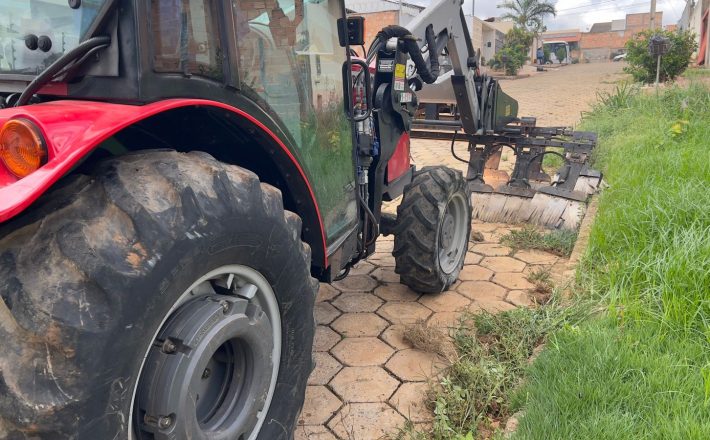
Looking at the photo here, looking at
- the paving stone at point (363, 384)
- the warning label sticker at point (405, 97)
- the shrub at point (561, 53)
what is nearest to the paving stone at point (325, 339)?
the paving stone at point (363, 384)

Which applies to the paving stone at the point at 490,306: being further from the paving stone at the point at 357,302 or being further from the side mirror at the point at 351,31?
the side mirror at the point at 351,31

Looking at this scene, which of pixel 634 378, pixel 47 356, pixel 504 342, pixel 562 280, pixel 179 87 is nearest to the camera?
pixel 47 356

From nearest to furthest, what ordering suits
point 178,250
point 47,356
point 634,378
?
1. point 47,356
2. point 178,250
3. point 634,378

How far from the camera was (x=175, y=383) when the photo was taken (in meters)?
1.48

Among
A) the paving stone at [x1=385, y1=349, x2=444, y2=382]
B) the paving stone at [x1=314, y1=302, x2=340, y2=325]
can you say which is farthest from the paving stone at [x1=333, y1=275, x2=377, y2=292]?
the paving stone at [x1=385, y1=349, x2=444, y2=382]

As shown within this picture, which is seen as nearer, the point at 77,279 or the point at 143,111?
the point at 77,279

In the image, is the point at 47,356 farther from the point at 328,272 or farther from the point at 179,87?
the point at 328,272

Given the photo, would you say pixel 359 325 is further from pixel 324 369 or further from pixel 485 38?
pixel 485 38

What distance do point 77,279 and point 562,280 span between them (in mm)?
3061

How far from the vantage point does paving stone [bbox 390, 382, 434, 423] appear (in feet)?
8.24

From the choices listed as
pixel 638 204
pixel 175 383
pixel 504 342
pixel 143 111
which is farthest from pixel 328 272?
pixel 638 204

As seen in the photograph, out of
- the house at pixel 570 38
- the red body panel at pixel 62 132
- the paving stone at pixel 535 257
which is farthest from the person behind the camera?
the house at pixel 570 38

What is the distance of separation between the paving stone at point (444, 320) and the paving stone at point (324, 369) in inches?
26.1

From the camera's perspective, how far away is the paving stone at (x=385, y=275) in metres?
4.01
